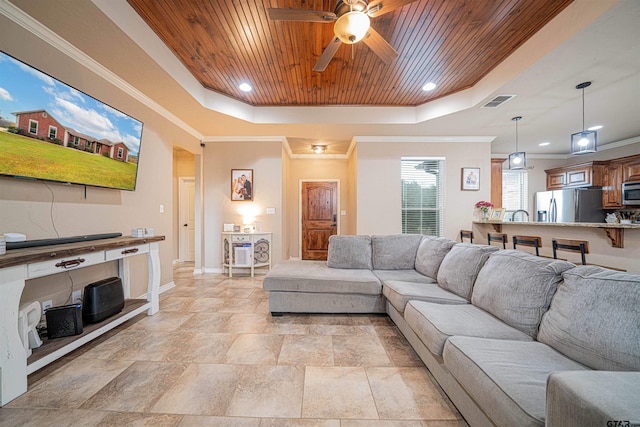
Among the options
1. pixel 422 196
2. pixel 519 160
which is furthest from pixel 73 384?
pixel 519 160

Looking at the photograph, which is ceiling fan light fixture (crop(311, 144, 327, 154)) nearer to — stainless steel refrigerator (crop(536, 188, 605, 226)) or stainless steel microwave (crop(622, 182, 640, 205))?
stainless steel refrigerator (crop(536, 188, 605, 226))

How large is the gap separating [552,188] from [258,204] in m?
7.25

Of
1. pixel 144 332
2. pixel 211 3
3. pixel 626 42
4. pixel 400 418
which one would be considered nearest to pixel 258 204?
pixel 144 332

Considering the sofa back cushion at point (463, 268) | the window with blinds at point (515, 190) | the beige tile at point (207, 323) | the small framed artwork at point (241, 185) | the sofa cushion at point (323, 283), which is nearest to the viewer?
the sofa back cushion at point (463, 268)

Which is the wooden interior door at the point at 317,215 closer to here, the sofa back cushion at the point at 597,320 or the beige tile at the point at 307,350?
the beige tile at the point at 307,350

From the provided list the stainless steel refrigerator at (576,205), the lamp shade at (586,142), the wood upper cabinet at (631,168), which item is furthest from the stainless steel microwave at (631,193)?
the lamp shade at (586,142)

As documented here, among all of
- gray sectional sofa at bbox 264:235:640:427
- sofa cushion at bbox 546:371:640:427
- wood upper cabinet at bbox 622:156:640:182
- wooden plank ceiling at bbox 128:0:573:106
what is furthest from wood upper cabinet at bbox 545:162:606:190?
sofa cushion at bbox 546:371:640:427

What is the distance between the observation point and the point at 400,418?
4.47 feet

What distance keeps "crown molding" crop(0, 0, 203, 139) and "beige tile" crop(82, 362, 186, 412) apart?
2819 mm

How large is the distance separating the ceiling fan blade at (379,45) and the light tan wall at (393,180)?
8.44 ft

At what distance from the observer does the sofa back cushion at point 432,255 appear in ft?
8.80

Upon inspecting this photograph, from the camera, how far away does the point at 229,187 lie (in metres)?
4.85

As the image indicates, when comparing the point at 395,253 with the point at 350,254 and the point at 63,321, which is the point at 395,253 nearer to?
the point at 350,254

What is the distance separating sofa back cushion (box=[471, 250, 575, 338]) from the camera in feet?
4.70
